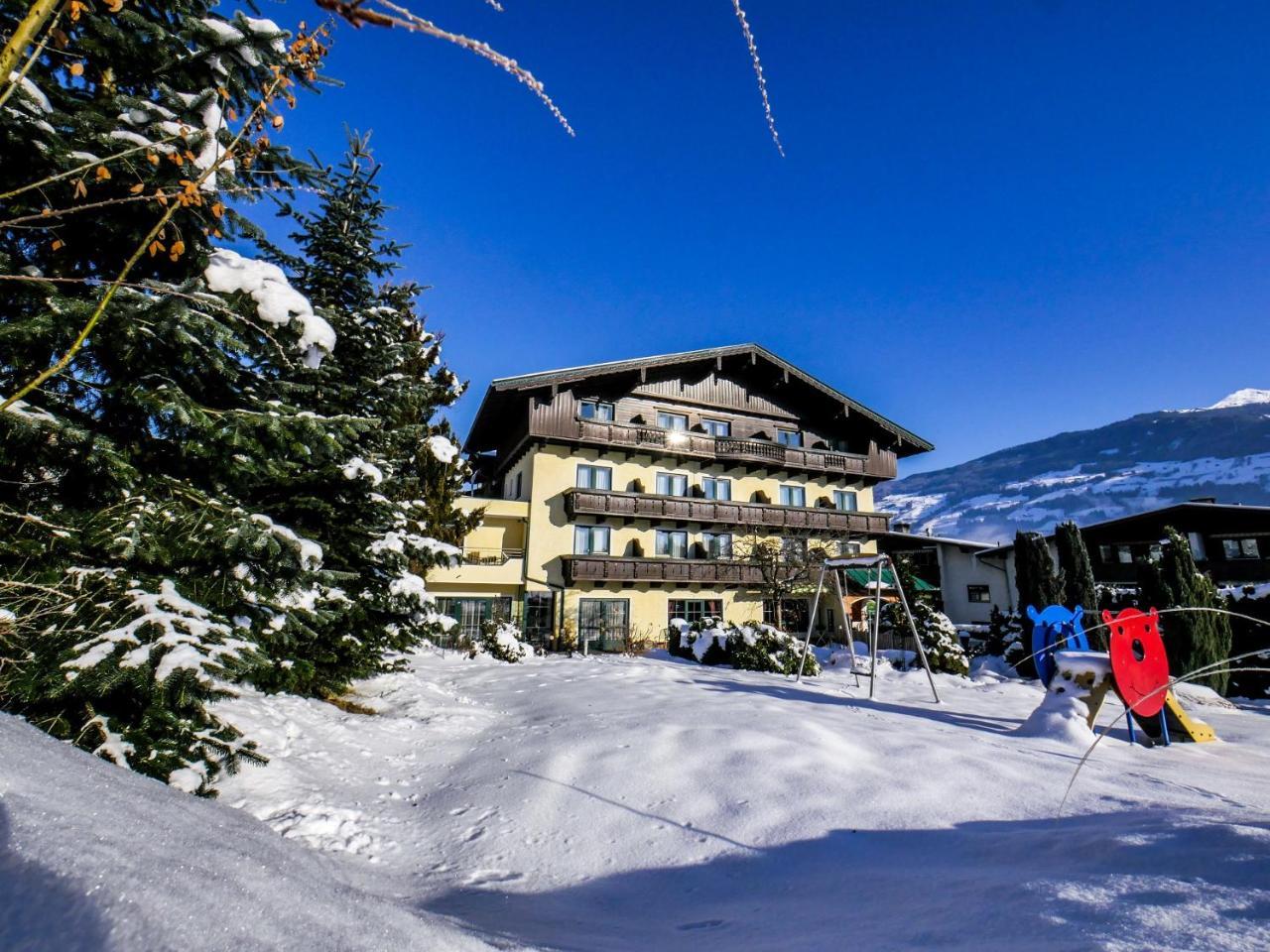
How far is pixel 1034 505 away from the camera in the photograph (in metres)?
180

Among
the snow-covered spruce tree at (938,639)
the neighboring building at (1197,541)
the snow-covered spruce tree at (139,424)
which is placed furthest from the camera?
the neighboring building at (1197,541)

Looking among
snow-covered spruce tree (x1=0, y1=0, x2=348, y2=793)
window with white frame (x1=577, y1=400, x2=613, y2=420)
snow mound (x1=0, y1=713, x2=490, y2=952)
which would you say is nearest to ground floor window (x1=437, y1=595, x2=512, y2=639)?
window with white frame (x1=577, y1=400, x2=613, y2=420)

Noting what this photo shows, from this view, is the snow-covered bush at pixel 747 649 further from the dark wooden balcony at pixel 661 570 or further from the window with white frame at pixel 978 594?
the window with white frame at pixel 978 594

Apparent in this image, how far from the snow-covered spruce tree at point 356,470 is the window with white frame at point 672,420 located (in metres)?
16.1

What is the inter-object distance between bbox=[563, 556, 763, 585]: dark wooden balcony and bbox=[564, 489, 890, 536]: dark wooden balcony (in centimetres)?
189

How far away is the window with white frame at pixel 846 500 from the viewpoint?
2978cm

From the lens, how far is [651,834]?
4.46 meters

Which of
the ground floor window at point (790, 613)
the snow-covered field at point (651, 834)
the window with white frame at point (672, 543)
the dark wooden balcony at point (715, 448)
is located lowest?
the snow-covered field at point (651, 834)

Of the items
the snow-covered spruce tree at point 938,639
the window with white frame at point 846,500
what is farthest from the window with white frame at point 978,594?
the snow-covered spruce tree at point 938,639

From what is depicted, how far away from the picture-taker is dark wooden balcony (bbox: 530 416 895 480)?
24422 mm

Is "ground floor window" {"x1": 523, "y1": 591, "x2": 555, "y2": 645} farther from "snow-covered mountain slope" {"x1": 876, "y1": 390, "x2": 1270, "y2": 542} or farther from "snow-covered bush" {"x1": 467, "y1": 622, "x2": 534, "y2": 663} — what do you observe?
"snow-covered mountain slope" {"x1": 876, "y1": 390, "x2": 1270, "y2": 542}

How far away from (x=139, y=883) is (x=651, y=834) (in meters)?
3.75

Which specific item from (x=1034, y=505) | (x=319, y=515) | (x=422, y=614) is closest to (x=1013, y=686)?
(x=422, y=614)

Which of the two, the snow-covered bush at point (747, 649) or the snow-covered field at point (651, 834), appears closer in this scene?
the snow-covered field at point (651, 834)
